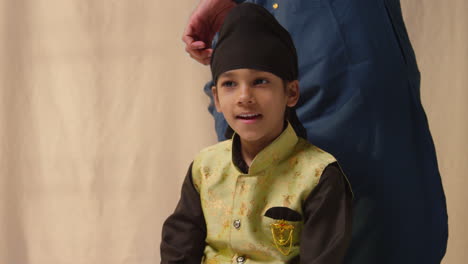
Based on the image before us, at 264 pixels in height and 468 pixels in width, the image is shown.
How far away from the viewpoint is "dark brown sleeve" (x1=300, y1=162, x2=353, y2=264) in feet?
2.83

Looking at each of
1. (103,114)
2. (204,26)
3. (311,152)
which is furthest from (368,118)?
(103,114)

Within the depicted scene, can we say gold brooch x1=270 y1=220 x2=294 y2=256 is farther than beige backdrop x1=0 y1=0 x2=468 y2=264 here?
No

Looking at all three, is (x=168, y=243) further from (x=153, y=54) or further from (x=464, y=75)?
(x=464, y=75)

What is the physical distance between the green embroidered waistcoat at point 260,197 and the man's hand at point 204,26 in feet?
0.74

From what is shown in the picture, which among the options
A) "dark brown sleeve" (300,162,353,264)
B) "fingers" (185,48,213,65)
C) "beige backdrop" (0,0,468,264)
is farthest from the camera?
"beige backdrop" (0,0,468,264)

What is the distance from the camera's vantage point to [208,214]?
3.27 feet

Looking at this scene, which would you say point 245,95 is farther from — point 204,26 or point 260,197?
point 204,26

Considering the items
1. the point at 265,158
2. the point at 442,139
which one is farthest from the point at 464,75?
the point at 265,158

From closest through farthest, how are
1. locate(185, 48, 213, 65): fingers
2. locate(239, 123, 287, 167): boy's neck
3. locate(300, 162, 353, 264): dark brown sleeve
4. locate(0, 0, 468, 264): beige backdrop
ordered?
locate(300, 162, 353, 264): dark brown sleeve
locate(239, 123, 287, 167): boy's neck
locate(185, 48, 213, 65): fingers
locate(0, 0, 468, 264): beige backdrop

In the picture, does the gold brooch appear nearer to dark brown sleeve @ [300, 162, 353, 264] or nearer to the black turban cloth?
dark brown sleeve @ [300, 162, 353, 264]

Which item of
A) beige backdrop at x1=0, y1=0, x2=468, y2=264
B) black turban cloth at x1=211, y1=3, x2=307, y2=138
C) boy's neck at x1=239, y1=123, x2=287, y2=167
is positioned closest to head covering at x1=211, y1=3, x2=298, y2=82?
black turban cloth at x1=211, y1=3, x2=307, y2=138

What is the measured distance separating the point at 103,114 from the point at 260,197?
35.5 inches

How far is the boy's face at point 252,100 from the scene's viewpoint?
0.90m

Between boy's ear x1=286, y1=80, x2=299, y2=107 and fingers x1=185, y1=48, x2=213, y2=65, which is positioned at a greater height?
fingers x1=185, y1=48, x2=213, y2=65
